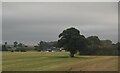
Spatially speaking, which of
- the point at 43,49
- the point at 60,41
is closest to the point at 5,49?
the point at 43,49

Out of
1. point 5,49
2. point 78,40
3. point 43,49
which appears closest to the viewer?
point 78,40

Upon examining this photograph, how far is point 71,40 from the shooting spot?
2756 inches

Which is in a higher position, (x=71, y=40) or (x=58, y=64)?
(x=71, y=40)

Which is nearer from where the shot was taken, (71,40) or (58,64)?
(58,64)

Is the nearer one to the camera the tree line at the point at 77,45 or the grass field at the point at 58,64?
the grass field at the point at 58,64

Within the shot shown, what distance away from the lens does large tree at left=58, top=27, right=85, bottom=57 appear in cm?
6981

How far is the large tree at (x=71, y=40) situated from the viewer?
69.8 meters

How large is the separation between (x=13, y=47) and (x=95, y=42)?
3269cm

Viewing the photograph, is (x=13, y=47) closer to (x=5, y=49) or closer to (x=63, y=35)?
(x=5, y=49)

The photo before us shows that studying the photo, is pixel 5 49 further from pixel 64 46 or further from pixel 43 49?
pixel 64 46

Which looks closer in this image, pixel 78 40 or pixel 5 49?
pixel 78 40

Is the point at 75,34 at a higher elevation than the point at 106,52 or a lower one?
higher

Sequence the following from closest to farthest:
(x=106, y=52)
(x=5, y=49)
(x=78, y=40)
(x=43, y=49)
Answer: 1. (x=78, y=40)
2. (x=106, y=52)
3. (x=5, y=49)
4. (x=43, y=49)

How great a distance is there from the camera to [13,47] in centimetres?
10688
